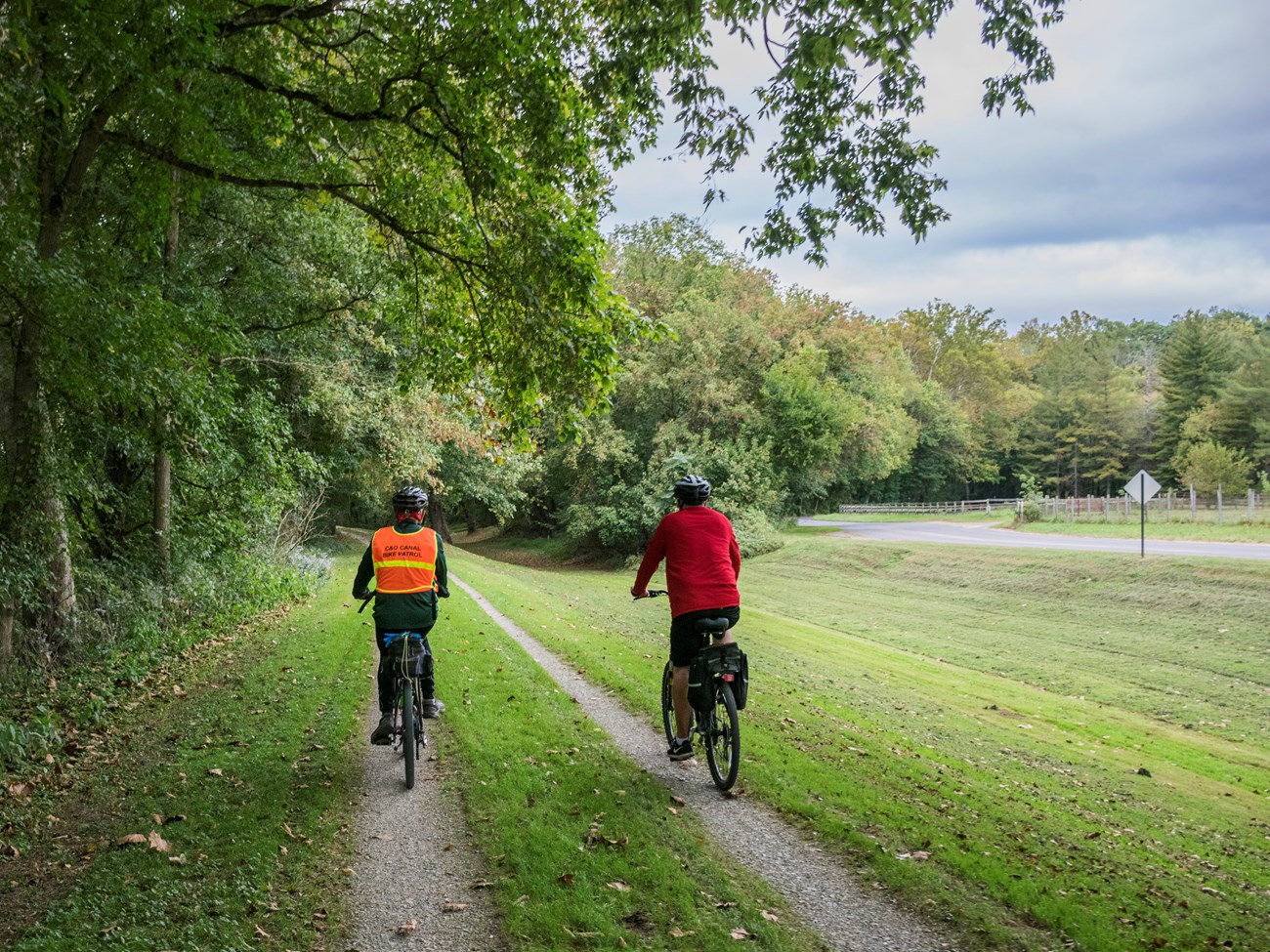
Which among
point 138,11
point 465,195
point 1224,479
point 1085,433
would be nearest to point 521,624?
point 465,195

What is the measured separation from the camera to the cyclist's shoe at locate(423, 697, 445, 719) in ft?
22.7

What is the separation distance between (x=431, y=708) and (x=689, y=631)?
226 centimetres

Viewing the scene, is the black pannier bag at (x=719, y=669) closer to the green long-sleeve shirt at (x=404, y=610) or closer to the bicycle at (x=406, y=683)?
the green long-sleeve shirt at (x=404, y=610)

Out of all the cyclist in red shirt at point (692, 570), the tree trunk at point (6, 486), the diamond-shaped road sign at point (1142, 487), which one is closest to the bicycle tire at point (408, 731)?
the cyclist in red shirt at point (692, 570)

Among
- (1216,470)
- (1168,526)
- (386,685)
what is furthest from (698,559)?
(1216,470)

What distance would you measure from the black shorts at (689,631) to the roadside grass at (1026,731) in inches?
42.4

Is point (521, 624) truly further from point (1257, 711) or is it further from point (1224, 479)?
point (1224, 479)

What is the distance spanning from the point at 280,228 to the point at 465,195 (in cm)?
837

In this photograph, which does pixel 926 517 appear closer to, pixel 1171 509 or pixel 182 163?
pixel 1171 509

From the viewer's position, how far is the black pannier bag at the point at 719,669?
621cm

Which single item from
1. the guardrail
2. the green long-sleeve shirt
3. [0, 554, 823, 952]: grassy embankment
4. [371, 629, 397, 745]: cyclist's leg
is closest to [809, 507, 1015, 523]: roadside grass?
the guardrail

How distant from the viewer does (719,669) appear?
6203mm

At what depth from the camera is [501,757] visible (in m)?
7.10

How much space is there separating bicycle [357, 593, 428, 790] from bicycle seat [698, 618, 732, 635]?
2279 mm
